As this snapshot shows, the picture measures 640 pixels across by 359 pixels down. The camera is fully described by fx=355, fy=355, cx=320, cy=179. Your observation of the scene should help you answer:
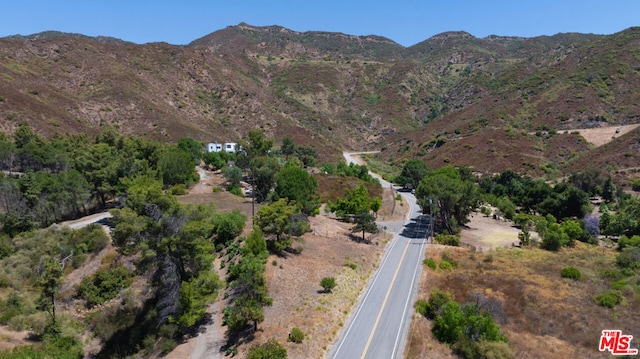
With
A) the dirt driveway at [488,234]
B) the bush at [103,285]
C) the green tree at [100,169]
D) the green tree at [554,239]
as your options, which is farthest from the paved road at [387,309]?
the green tree at [100,169]

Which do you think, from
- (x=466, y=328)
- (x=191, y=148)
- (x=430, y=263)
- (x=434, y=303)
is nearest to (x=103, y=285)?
(x=434, y=303)

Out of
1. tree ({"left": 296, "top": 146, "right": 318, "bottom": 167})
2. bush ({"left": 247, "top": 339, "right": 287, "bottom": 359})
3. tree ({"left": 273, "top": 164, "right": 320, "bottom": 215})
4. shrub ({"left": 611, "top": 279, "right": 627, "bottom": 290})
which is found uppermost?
tree ({"left": 296, "top": 146, "right": 318, "bottom": 167})

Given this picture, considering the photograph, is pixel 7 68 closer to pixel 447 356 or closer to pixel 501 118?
pixel 447 356

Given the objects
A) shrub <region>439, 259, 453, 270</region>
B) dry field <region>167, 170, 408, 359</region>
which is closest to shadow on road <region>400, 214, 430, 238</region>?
dry field <region>167, 170, 408, 359</region>

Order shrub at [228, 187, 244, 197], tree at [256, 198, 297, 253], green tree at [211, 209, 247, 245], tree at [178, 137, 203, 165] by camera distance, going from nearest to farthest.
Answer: tree at [256, 198, 297, 253], green tree at [211, 209, 247, 245], shrub at [228, 187, 244, 197], tree at [178, 137, 203, 165]

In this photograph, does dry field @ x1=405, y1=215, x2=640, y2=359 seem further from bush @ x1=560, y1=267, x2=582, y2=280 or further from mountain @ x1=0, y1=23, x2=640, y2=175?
mountain @ x1=0, y1=23, x2=640, y2=175

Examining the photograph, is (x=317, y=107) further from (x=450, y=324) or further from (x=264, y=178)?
(x=450, y=324)

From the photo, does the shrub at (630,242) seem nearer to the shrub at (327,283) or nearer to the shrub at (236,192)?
the shrub at (327,283)
